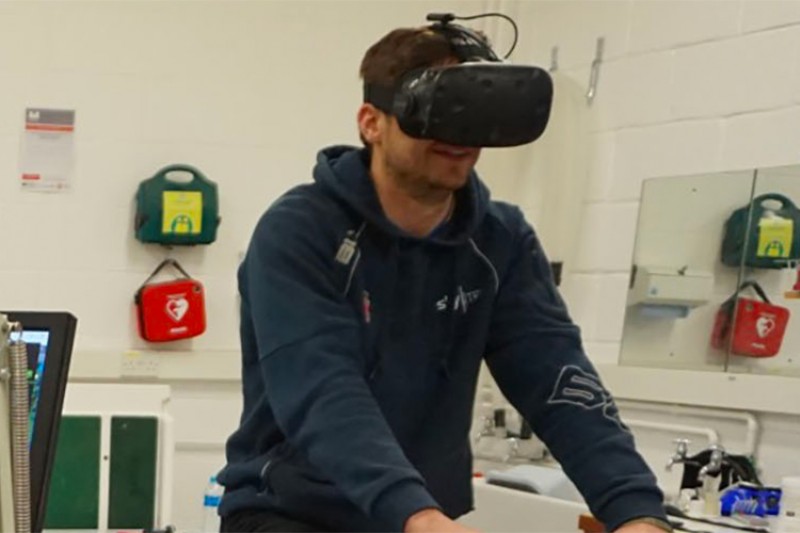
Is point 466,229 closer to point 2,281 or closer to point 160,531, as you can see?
point 160,531

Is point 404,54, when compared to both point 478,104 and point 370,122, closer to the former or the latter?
point 370,122

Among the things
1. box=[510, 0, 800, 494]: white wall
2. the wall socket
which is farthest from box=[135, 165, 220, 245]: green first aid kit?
box=[510, 0, 800, 494]: white wall

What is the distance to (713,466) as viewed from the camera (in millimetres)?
2930

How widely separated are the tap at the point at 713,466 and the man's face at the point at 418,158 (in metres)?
1.61

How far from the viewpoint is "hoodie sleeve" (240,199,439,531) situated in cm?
131

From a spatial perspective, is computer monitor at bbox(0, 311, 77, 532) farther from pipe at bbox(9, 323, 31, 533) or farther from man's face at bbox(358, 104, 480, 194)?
man's face at bbox(358, 104, 480, 194)

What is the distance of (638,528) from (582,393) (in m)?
0.23

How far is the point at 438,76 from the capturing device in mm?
1425

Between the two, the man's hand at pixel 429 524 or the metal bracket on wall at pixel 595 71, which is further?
the metal bracket on wall at pixel 595 71

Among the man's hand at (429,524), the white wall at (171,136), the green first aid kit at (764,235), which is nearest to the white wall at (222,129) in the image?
the white wall at (171,136)

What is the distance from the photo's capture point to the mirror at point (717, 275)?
309 cm

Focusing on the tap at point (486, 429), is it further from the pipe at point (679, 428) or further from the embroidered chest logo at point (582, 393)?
the embroidered chest logo at point (582, 393)

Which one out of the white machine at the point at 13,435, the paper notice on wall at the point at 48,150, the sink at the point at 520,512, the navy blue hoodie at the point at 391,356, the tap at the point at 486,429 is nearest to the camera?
the white machine at the point at 13,435

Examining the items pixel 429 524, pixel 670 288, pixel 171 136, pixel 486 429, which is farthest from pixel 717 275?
pixel 429 524
